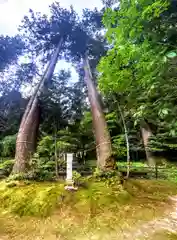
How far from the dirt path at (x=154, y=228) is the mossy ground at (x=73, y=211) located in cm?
15

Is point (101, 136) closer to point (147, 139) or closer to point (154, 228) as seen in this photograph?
point (147, 139)

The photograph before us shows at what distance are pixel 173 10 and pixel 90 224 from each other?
11.8 ft

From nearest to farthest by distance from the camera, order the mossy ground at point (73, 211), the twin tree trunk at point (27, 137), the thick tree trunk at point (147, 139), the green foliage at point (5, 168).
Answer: the mossy ground at point (73, 211) < the twin tree trunk at point (27, 137) < the green foliage at point (5, 168) < the thick tree trunk at point (147, 139)

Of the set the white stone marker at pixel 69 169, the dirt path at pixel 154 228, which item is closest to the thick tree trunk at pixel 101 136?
the white stone marker at pixel 69 169

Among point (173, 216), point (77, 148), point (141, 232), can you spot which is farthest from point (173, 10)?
point (77, 148)

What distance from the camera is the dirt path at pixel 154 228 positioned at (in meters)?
2.82

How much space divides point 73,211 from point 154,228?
1536mm

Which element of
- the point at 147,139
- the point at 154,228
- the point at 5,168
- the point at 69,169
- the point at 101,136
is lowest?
the point at 154,228

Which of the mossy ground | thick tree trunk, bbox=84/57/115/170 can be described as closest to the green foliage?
the mossy ground

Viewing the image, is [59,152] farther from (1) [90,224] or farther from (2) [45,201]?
(1) [90,224]

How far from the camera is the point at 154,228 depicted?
121 inches

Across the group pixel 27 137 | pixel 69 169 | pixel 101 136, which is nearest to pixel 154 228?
pixel 69 169

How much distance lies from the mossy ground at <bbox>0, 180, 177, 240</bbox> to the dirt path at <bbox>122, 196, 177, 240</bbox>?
154mm

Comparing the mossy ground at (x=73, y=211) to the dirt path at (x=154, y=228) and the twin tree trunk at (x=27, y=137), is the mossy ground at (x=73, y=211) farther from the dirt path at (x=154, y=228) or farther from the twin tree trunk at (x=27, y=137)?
the twin tree trunk at (x=27, y=137)
